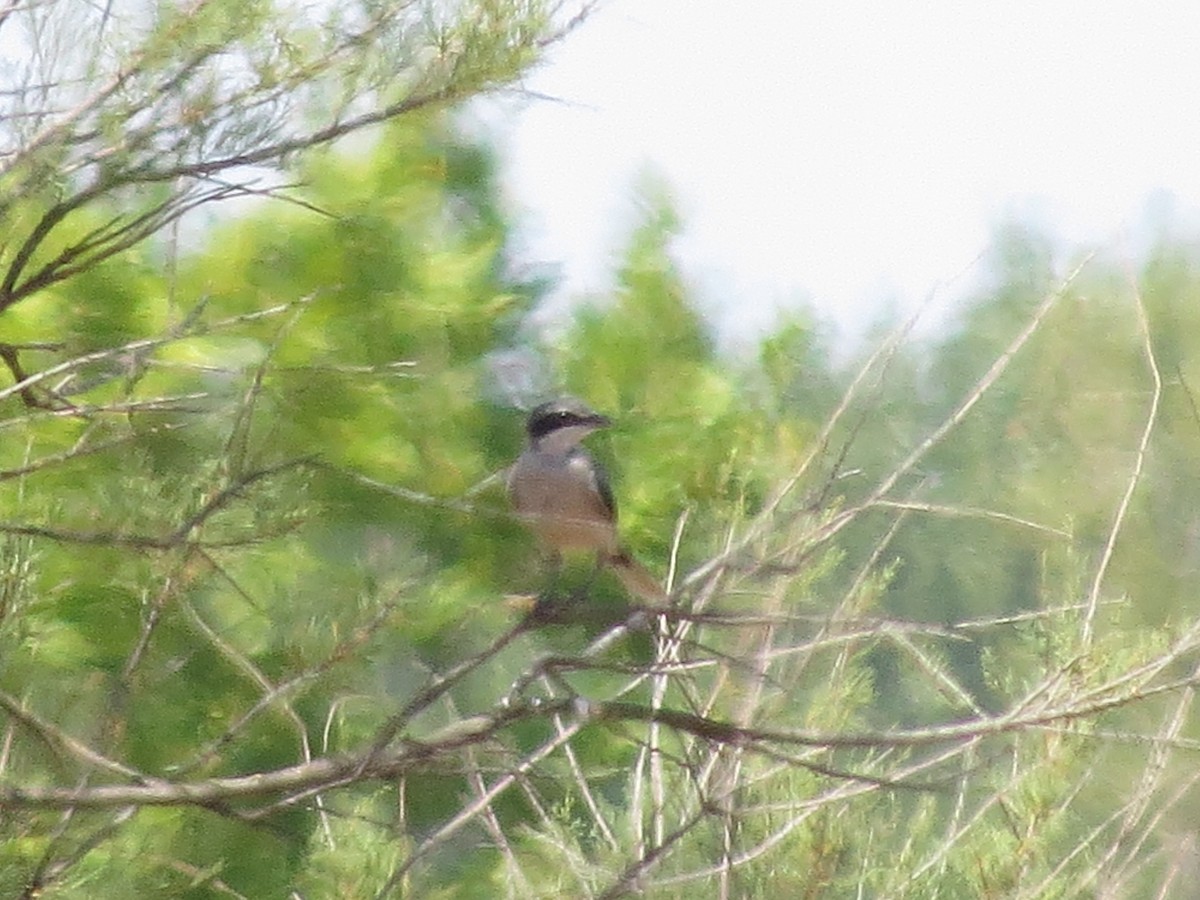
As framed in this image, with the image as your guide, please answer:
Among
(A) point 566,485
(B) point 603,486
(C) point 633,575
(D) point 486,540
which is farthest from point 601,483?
(D) point 486,540

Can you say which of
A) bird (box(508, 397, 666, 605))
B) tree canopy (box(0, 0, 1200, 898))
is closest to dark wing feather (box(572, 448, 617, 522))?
bird (box(508, 397, 666, 605))

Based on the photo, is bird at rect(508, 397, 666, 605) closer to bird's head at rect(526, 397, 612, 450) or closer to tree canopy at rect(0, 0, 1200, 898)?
bird's head at rect(526, 397, 612, 450)

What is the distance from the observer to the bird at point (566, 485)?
3.28 meters

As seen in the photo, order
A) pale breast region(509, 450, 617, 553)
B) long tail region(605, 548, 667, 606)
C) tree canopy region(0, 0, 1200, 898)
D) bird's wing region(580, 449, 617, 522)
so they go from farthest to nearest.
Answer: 1. bird's wing region(580, 449, 617, 522)
2. pale breast region(509, 450, 617, 553)
3. long tail region(605, 548, 667, 606)
4. tree canopy region(0, 0, 1200, 898)

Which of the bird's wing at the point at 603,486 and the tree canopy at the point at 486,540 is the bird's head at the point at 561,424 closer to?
the bird's wing at the point at 603,486

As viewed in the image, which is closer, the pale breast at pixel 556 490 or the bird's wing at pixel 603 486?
the pale breast at pixel 556 490

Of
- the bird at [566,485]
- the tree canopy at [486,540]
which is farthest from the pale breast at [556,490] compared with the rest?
the tree canopy at [486,540]

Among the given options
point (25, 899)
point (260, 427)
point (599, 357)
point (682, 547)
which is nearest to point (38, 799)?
point (25, 899)

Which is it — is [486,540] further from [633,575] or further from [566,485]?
[633,575]

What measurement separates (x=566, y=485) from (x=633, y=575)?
287 millimetres

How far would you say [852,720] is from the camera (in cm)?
236

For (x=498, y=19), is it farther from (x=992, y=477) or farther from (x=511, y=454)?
(x=511, y=454)

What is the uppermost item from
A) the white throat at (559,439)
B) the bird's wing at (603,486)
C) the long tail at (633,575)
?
the white throat at (559,439)

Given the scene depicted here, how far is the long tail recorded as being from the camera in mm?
3215
